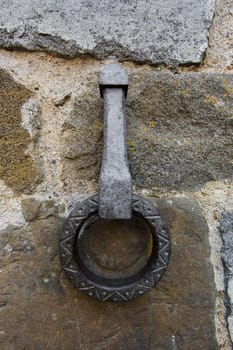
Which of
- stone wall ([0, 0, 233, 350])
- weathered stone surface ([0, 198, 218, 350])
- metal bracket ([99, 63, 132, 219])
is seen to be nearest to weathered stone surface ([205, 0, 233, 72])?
stone wall ([0, 0, 233, 350])

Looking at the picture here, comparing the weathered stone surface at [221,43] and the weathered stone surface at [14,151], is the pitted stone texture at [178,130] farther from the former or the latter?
the weathered stone surface at [14,151]

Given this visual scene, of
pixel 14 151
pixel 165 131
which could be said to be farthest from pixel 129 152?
pixel 14 151

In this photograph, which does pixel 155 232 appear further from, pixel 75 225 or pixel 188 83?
pixel 188 83

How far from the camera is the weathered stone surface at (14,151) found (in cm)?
64

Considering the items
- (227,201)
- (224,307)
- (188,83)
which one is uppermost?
(188,83)

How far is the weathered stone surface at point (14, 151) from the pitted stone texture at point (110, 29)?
0.10 meters

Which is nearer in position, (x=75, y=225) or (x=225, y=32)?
(x=75, y=225)

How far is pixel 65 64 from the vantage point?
666 mm

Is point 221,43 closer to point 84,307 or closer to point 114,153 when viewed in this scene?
point 114,153

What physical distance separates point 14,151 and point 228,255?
360mm

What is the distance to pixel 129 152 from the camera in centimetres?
65

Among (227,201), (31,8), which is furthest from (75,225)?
(31,8)

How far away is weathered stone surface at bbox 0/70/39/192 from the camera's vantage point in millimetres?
640

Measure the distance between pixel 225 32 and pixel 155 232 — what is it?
35 cm
